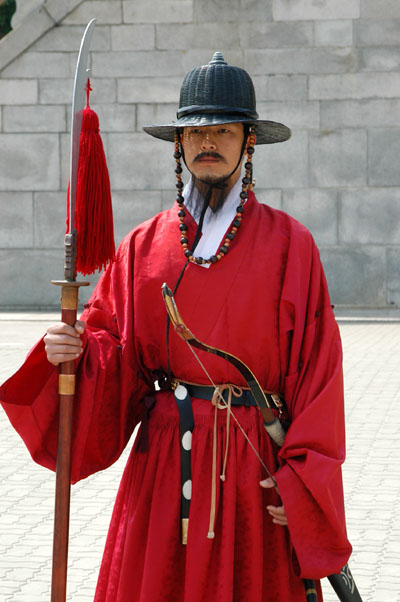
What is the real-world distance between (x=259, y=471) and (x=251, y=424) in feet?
0.43

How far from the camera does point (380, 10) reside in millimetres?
13961

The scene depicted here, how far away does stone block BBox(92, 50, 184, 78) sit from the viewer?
14.3m

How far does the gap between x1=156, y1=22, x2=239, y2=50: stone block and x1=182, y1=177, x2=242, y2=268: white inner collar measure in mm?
11707

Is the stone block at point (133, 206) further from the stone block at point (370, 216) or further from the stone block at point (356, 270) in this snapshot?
the stone block at point (370, 216)

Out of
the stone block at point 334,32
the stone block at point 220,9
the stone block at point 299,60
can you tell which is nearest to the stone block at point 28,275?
the stone block at point 299,60

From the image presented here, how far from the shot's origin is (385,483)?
18.1ft

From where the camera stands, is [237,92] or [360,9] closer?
[237,92]

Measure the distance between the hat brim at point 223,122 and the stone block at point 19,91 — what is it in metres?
11.9

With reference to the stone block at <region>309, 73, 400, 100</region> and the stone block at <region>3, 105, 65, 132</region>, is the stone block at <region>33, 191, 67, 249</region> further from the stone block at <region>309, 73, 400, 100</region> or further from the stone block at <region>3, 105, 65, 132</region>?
the stone block at <region>309, 73, 400, 100</region>

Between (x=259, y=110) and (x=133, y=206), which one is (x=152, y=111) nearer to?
(x=133, y=206)

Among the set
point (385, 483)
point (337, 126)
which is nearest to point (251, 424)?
point (385, 483)

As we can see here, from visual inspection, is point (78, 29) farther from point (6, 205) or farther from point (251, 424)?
point (251, 424)

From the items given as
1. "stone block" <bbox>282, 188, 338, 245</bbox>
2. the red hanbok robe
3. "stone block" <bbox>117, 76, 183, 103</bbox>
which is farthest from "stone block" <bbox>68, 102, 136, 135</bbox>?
the red hanbok robe

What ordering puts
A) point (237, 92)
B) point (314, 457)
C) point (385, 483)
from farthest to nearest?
point (385, 483)
point (237, 92)
point (314, 457)
